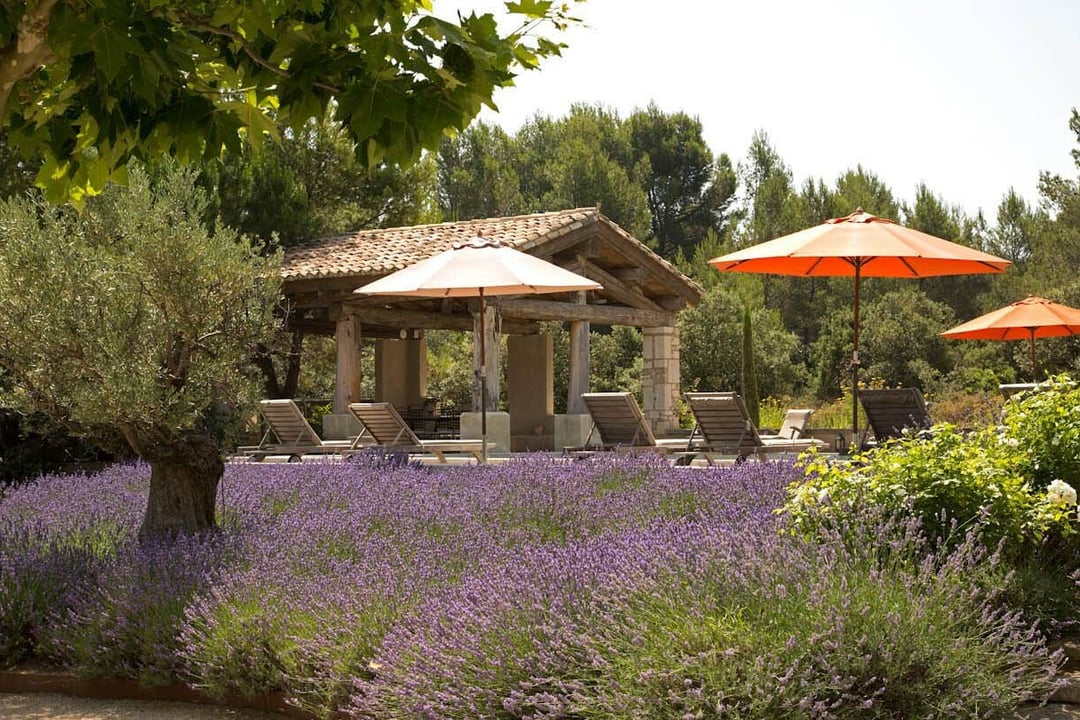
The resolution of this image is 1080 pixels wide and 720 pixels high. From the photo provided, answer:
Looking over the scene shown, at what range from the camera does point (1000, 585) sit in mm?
3920

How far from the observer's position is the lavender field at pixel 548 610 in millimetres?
3320

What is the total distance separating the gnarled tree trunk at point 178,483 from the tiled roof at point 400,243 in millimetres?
8991

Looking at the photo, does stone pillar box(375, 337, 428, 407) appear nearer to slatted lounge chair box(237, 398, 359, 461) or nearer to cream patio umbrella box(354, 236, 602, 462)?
slatted lounge chair box(237, 398, 359, 461)

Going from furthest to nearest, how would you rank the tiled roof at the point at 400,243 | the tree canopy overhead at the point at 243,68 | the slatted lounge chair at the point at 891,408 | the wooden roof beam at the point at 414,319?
the wooden roof beam at the point at 414,319
the tiled roof at the point at 400,243
the slatted lounge chair at the point at 891,408
the tree canopy overhead at the point at 243,68

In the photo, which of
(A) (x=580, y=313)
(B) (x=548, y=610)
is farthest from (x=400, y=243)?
(B) (x=548, y=610)

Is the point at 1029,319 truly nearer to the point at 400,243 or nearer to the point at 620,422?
the point at 620,422

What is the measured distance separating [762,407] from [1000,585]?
21.7 metres

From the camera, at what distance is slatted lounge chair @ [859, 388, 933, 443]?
10.4m

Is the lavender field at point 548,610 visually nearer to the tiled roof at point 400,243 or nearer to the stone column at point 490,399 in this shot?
the stone column at point 490,399

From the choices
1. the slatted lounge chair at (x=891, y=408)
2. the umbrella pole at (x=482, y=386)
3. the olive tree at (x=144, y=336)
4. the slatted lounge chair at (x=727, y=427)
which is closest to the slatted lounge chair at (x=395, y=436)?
the umbrella pole at (x=482, y=386)

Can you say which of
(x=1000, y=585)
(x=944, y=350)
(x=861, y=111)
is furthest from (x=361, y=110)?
(x=944, y=350)

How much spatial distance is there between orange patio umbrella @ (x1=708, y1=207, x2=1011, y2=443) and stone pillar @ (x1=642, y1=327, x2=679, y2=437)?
287 inches

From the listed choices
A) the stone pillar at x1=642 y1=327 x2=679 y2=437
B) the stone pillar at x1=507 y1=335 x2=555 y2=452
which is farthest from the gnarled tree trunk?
the stone pillar at x1=642 y1=327 x2=679 y2=437

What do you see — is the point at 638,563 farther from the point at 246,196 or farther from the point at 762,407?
the point at 762,407
